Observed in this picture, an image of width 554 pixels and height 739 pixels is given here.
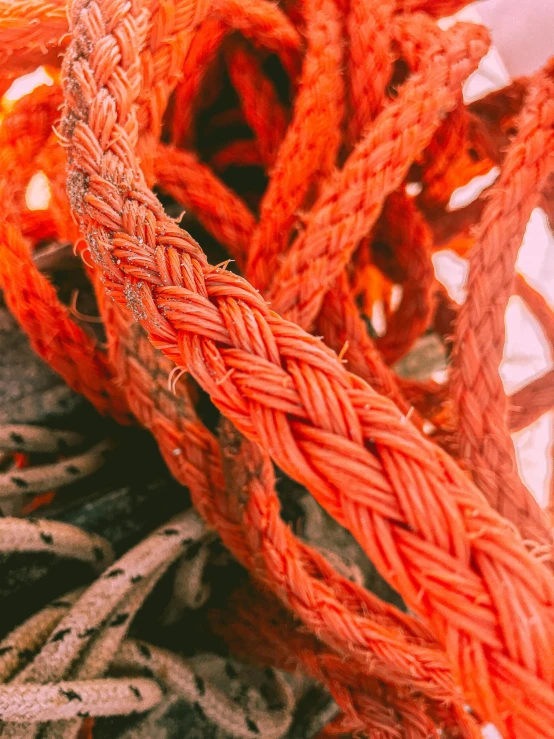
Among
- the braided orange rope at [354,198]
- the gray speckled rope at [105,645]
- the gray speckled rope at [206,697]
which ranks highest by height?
the braided orange rope at [354,198]

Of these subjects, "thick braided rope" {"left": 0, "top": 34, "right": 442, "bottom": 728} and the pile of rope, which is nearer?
the pile of rope

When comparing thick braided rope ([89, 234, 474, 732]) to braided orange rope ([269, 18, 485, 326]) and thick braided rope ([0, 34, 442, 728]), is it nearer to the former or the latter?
thick braided rope ([0, 34, 442, 728])

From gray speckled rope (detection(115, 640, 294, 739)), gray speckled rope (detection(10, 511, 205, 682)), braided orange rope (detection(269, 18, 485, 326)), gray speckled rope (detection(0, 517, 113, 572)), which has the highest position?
braided orange rope (detection(269, 18, 485, 326))

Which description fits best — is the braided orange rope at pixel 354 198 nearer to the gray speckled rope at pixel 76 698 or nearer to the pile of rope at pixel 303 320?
the pile of rope at pixel 303 320

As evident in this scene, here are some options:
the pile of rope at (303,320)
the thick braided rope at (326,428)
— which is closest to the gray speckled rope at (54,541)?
the pile of rope at (303,320)

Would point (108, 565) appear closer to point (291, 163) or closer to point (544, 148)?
point (291, 163)

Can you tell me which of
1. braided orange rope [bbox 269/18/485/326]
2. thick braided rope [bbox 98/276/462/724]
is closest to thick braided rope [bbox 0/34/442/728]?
thick braided rope [bbox 98/276/462/724]
